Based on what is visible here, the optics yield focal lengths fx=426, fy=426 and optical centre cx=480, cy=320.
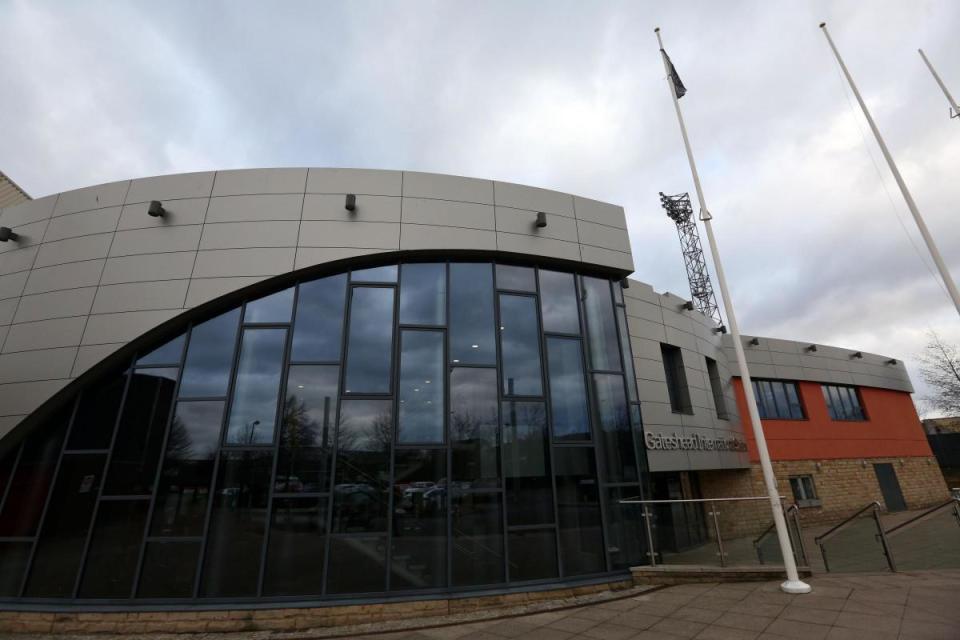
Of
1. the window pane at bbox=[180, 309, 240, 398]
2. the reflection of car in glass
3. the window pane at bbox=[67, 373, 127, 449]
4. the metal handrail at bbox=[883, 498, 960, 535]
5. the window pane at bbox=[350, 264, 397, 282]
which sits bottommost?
the metal handrail at bbox=[883, 498, 960, 535]

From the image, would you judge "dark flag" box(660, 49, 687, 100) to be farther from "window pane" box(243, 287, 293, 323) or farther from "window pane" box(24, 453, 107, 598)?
"window pane" box(24, 453, 107, 598)

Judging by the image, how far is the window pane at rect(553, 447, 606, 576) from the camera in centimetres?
729

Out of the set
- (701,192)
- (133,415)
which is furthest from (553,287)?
(133,415)

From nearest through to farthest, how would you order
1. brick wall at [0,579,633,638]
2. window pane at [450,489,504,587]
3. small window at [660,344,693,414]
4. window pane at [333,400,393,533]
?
brick wall at [0,579,633,638], window pane at [333,400,393,533], window pane at [450,489,504,587], small window at [660,344,693,414]

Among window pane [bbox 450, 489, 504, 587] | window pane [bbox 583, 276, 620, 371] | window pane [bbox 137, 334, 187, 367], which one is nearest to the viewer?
window pane [bbox 450, 489, 504, 587]

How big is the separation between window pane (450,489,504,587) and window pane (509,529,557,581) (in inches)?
9.0

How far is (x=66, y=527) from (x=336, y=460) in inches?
170

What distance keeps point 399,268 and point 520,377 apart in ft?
10.2

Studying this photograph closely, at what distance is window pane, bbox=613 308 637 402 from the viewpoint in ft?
29.0

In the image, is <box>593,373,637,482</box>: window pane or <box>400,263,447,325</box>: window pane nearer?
<box>400,263,447,325</box>: window pane

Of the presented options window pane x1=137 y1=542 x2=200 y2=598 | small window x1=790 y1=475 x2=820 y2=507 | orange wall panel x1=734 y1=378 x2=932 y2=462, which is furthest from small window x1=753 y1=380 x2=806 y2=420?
window pane x1=137 y1=542 x2=200 y2=598

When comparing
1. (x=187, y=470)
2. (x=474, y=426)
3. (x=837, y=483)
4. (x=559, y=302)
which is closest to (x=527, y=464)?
(x=474, y=426)

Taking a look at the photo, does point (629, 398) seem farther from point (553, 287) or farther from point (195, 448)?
point (195, 448)

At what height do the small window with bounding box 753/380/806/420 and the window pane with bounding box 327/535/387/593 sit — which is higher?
the small window with bounding box 753/380/806/420
